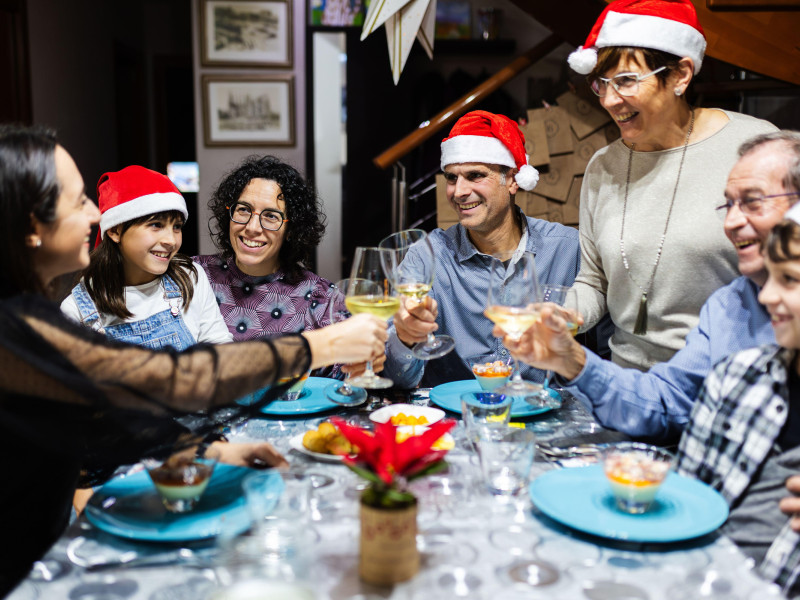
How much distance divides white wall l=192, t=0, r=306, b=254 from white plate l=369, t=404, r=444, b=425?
3494 mm

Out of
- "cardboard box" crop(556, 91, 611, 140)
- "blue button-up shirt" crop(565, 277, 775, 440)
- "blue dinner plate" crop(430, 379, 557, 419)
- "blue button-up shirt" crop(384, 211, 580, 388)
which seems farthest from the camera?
"cardboard box" crop(556, 91, 611, 140)

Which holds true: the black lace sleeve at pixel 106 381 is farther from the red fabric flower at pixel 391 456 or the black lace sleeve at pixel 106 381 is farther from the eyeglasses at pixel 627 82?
the eyeglasses at pixel 627 82

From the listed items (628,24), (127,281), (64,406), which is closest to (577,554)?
(64,406)

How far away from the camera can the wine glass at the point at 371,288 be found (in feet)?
4.87

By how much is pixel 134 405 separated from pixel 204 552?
272 millimetres

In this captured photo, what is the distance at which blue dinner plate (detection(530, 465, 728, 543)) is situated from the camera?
42.3 inches

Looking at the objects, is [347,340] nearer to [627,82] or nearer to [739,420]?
[739,420]

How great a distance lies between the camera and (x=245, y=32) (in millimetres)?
4852

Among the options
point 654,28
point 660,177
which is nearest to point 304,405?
point 660,177

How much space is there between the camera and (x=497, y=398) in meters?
1.61

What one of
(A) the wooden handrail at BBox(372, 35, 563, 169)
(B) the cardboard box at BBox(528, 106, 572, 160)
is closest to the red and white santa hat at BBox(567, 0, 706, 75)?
(A) the wooden handrail at BBox(372, 35, 563, 169)

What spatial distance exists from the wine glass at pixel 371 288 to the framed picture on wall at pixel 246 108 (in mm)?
3747

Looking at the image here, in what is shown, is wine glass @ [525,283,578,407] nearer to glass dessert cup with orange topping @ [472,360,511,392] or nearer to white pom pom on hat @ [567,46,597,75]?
glass dessert cup with orange topping @ [472,360,511,392]

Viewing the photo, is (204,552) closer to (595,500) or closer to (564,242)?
(595,500)
